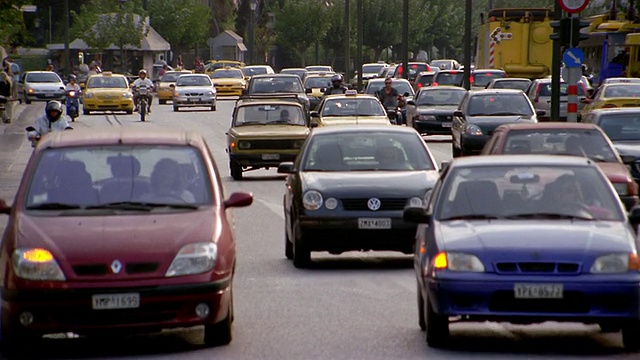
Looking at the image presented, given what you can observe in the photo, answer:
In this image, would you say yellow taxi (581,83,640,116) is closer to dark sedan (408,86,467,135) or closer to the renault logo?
dark sedan (408,86,467,135)

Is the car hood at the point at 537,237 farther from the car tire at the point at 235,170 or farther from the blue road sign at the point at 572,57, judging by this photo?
the blue road sign at the point at 572,57

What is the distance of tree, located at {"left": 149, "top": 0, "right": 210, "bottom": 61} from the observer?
382 ft

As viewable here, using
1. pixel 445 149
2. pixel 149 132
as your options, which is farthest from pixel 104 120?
pixel 149 132

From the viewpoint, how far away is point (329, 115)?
32.4m

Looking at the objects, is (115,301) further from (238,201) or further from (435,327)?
(435,327)

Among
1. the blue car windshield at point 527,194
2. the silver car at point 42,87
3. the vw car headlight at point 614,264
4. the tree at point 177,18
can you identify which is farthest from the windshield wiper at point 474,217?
the tree at point 177,18

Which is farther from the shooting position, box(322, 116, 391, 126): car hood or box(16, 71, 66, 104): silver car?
box(16, 71, 66, 104): silver car

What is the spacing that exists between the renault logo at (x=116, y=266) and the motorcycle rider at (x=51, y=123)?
1126cm

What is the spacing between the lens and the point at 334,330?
38.1ft

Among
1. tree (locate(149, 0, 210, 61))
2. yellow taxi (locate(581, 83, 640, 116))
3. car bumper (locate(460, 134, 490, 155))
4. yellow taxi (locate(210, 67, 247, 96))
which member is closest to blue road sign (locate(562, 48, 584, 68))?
car bumper (locate(460, 134, 490, 155))

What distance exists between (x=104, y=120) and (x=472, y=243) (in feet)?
153

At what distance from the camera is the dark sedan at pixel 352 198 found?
15.6 metres

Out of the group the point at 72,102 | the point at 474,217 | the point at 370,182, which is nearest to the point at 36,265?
the point at 474,217

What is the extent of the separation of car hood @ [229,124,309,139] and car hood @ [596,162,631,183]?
1056cm
